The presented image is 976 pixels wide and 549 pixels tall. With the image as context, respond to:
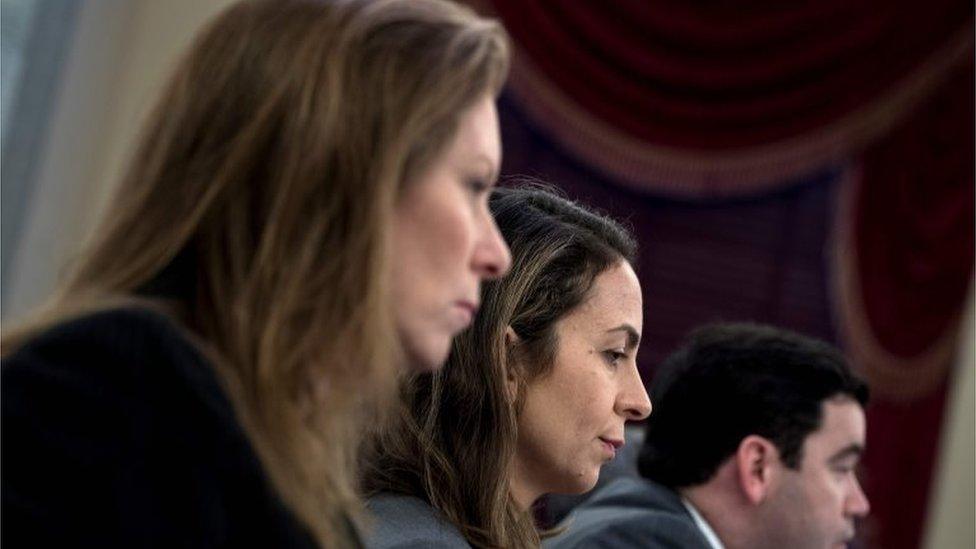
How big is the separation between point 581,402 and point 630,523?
1.74ft

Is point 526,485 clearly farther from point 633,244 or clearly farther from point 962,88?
point 962,88

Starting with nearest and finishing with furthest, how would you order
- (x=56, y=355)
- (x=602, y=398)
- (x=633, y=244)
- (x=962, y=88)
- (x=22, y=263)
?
(x=56, y=355) < (x=602, y=398) < (x=633, y=244) < (x=22, y=263) < (x=962, y=88)

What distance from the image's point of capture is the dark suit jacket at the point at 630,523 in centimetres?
267

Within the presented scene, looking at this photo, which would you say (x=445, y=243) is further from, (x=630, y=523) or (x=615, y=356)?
(x=630, y=523)

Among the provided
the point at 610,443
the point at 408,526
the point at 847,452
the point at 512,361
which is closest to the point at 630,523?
the point at 610,443

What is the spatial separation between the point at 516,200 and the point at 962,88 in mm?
3306

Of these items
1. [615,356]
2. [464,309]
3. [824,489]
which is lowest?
[824,489]

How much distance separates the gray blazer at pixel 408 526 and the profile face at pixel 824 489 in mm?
1239

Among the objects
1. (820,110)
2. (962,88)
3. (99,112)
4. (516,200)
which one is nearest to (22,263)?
(99,112)

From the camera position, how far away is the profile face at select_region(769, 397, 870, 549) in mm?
3109

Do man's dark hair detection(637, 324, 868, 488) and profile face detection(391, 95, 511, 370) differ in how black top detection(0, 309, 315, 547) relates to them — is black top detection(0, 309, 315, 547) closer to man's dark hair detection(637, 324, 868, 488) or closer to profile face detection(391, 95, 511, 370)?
profile face detection(391, 95, 511, 370)

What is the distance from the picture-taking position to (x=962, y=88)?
17.0ft

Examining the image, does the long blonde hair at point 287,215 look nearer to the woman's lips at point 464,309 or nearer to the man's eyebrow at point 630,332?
the woman's lips at point 464,309

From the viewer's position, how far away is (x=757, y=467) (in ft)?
10.1
